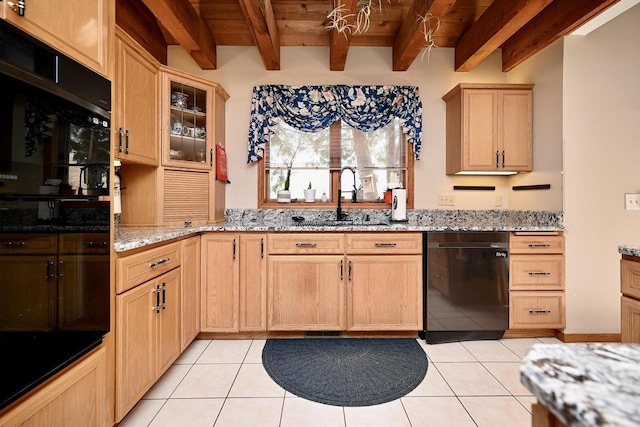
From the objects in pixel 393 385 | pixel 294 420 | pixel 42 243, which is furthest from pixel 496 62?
pixel 42 243

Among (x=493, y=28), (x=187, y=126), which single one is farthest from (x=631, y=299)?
(x=187, y=126)

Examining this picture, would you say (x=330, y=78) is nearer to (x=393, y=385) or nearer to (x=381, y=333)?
(x=381, y=333)

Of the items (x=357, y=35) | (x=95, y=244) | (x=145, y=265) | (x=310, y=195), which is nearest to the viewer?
(x=95, y=244)

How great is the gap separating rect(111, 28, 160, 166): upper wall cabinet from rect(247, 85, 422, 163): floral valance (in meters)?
0.89

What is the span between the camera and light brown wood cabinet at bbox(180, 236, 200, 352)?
6.82 ft

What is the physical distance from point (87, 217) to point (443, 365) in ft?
7.32

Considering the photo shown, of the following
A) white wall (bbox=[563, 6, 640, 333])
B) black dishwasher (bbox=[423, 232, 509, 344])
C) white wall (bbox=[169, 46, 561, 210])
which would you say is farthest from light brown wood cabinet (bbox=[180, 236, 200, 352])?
white wall (bbox=[563, 6, 640, 333])

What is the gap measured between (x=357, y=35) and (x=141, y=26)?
192 cm

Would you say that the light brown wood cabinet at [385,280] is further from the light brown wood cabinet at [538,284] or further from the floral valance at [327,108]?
the floral valance at [327,108]

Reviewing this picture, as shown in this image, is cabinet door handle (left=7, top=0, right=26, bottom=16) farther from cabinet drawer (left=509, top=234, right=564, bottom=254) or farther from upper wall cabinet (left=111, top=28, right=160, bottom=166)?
cabinet drawer (left=509, top=234, right=564, bottom=254)

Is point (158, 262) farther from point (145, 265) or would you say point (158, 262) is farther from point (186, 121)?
point (186, 121)

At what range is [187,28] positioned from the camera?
2.38 meters

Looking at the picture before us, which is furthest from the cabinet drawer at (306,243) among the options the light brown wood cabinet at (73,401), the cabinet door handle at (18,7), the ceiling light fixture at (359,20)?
the cabinet door handle at (18,7)

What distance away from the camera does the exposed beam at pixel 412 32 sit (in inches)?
83.7
